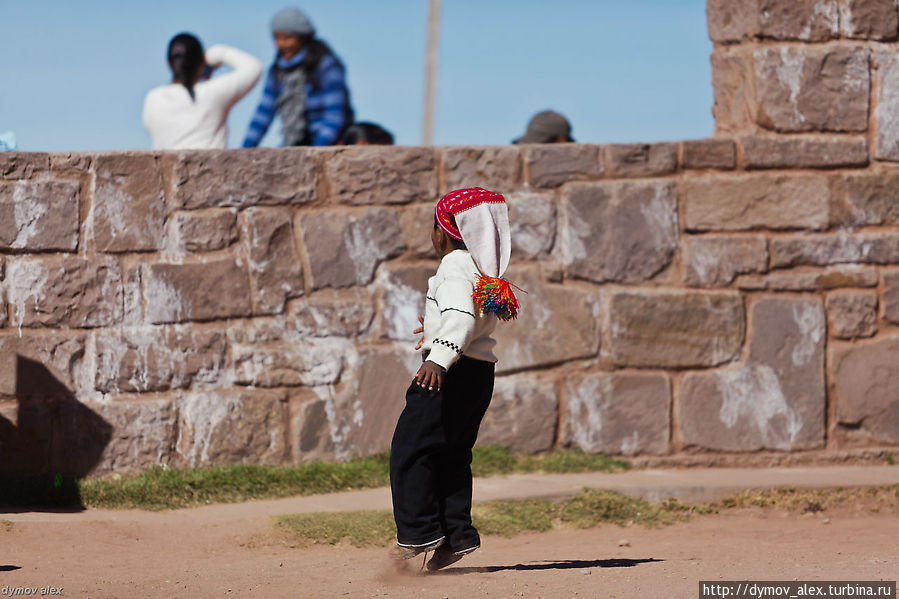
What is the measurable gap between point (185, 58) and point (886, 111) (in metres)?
3.85

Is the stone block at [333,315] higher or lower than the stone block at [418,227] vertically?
lower

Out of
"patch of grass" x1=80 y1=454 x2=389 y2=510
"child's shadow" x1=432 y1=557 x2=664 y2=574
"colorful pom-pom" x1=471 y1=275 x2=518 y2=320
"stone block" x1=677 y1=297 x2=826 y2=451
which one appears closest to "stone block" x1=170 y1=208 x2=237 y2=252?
"patch of grass" x1=80 y1=454 x2=389 y2=510

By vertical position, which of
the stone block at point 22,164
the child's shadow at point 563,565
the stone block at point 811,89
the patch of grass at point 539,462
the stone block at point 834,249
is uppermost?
the stone block at point 811,89

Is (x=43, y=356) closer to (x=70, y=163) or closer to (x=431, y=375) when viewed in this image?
(x=70, y=163)

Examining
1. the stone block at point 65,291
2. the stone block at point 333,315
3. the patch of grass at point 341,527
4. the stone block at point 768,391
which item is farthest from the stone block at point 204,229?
the stone block at point 768,391

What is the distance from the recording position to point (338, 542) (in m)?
4.98

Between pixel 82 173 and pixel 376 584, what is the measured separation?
9.43ft

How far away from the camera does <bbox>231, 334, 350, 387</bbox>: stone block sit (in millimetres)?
5992

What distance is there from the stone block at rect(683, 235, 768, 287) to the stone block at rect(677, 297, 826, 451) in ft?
0.68

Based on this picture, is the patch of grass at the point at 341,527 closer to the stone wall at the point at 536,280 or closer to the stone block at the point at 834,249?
the stone wall at the point at 536,280

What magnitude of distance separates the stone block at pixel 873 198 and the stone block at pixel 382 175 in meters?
2.26

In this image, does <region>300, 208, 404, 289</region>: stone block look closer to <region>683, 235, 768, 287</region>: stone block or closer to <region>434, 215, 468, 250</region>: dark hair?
<region>683, 235, 768, 287</region>: stone block

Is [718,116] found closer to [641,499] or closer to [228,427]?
[641,499]

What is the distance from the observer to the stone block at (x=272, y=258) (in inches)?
236
